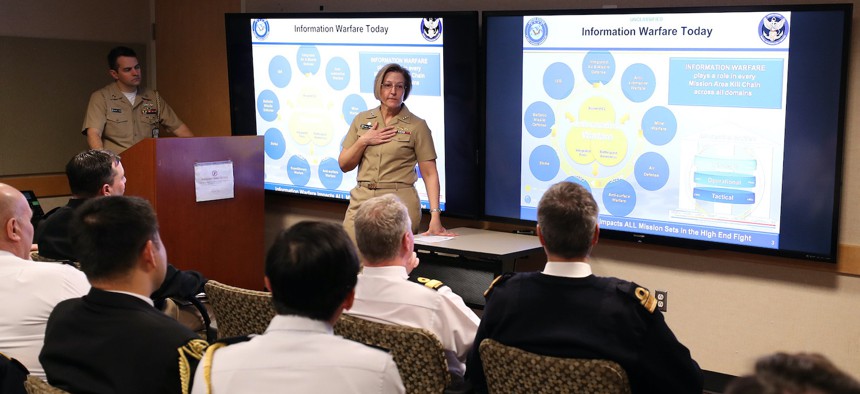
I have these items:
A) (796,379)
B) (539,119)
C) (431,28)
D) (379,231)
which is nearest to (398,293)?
(379,231)

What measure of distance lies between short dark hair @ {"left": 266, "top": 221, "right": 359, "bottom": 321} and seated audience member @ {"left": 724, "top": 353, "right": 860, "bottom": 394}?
0.95 m

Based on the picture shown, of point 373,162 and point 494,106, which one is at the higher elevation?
point 494,106

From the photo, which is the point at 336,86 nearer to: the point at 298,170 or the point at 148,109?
the point at 298,170

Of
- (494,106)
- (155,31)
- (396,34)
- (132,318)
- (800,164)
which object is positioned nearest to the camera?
(132,318)

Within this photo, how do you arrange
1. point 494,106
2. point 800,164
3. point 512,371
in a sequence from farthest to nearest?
point 494,106, point 800,164, point 512,371

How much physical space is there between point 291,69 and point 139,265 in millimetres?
4107

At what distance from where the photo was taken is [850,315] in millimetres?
4348

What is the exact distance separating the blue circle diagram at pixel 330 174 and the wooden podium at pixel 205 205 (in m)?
0.47

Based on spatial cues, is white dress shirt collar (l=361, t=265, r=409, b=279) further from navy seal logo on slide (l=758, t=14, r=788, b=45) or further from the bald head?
navy seal logo on slide (l=758, t=14, r=788, b=45)

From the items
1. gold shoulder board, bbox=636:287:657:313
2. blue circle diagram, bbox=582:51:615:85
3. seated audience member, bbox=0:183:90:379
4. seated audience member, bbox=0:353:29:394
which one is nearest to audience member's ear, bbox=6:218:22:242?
seated audience member, bbox=0:183:90:379

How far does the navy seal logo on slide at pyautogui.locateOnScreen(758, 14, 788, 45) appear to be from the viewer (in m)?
4.25

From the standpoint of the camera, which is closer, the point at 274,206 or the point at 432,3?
the point at 432,3

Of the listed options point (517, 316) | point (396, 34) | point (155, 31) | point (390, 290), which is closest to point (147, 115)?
point (155, 31)

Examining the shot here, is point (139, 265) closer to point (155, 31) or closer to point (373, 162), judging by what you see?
point (373, 162)
